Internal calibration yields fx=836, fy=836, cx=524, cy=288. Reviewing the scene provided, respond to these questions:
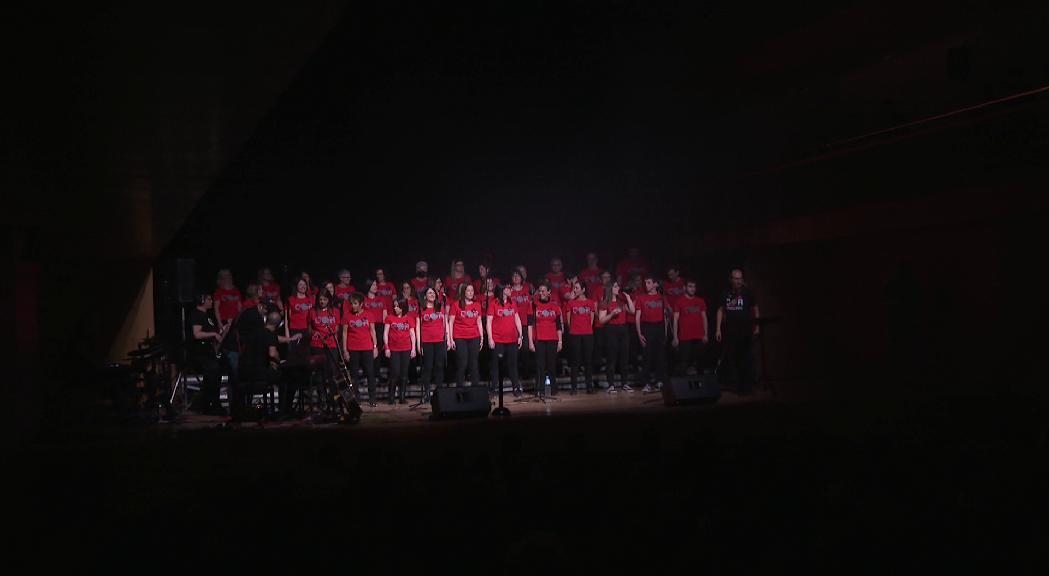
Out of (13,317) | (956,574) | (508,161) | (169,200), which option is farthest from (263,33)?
(508,161)

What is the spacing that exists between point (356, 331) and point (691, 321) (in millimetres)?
5126

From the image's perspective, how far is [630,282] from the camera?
43.8 ft

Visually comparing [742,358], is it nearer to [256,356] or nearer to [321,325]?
[321,325]

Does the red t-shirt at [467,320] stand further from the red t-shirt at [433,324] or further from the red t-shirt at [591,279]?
the red t-shirt at [591,279]

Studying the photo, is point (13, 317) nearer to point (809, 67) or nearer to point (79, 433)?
point (79, 433)

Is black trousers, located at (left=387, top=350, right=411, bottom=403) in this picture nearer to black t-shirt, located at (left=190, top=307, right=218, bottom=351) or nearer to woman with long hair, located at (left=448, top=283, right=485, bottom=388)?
woman with long hair, located at (left=448, top=283, right=485, bottom=388)

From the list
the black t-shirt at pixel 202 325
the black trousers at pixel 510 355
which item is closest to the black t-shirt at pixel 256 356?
the black t-shirt at pixel 202 325

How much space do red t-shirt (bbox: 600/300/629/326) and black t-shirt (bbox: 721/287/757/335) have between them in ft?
6.04

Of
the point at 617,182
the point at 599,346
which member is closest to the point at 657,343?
the point at 599,346

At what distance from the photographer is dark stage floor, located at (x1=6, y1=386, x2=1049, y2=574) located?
3.59 m

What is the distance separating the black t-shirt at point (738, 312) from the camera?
11.7 metres

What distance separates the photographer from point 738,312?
11719 mm

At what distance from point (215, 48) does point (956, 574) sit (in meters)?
3.94

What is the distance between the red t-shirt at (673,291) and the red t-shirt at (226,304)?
6615 millimetres
